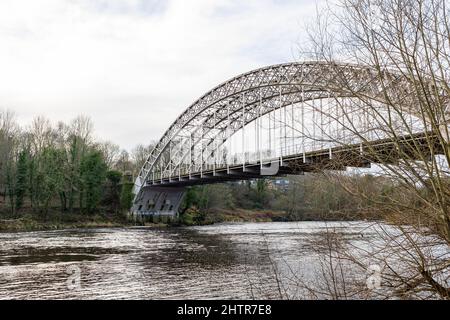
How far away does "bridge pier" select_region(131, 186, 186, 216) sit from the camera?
6510 centimetres

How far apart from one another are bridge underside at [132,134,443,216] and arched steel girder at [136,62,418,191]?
76cm

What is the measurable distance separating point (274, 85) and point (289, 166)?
16205 millimetres

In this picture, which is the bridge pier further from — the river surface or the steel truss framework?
the river surface

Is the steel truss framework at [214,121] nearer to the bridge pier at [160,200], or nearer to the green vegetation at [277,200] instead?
the bridge pier at [160,200]

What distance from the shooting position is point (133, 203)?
64125 mm

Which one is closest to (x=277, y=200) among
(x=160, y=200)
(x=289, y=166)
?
(x=160, y=200)

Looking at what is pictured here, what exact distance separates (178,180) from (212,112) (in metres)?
9.83

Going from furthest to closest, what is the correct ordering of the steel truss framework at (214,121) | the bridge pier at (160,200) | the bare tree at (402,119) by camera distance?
the bridge pier at (160,200), the steel truss framework at (214,121), the bare tree at (402,119)

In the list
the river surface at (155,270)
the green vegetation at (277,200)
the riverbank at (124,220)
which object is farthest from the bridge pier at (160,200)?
the river surface at (155,270)

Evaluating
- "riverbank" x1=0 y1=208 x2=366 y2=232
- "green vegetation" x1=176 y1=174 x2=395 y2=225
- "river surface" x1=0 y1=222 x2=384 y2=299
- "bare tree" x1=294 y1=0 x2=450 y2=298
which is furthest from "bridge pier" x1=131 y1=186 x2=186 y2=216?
"bare tree" x1=294 y1=0 x2=450 y2=298

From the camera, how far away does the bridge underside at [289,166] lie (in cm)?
592

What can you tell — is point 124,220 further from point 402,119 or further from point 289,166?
point 402,119

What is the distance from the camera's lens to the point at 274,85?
769 cm
